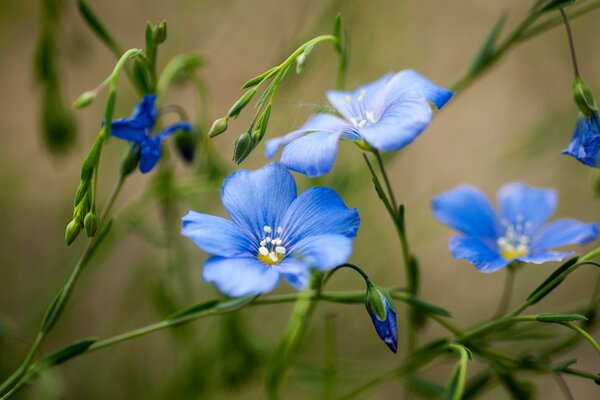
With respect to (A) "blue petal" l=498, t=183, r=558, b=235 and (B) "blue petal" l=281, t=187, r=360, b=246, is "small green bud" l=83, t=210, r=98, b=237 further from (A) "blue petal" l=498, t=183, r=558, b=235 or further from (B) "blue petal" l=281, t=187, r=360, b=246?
(A) "blue petal" l=498, t=183, r=558, b=235

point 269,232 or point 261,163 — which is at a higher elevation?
point 261,163

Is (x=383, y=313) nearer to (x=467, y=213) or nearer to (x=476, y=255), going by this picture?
(x=476, y=255)

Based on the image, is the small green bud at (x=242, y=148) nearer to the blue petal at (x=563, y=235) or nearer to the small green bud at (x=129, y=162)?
the small green bud at (x=129, y=162)

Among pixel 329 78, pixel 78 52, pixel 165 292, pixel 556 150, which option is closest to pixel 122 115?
pixel 78 52

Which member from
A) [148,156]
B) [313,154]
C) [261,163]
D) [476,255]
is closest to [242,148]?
[313,154]

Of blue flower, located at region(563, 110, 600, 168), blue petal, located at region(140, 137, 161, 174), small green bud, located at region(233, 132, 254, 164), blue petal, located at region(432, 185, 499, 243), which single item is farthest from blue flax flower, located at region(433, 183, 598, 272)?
blue petal, located at region(140, 137, 161, 174)

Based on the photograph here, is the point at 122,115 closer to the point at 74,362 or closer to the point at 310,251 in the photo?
the point at 74,362

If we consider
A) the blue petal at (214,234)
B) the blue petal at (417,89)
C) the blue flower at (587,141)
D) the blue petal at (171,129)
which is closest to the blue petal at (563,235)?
the blue flower at (587,141)
